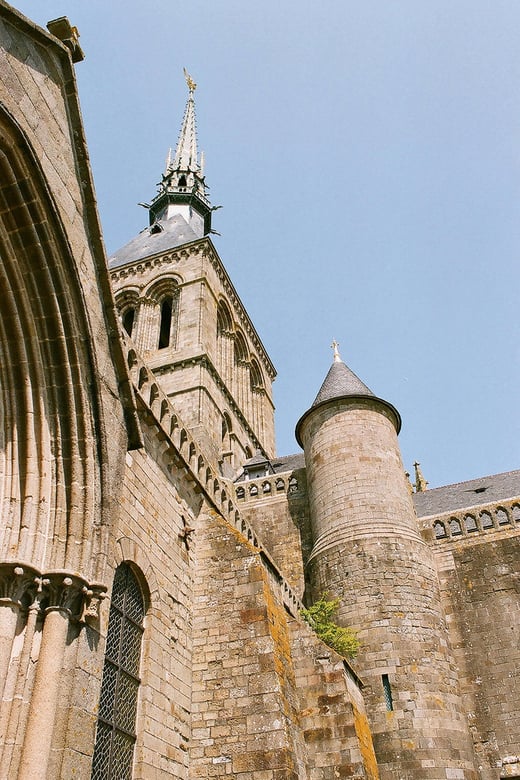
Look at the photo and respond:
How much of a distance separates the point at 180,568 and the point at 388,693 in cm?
519

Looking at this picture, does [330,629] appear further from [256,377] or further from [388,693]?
[256,377]

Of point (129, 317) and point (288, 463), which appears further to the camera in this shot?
point (129, 317)

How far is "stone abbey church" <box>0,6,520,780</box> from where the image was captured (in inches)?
205

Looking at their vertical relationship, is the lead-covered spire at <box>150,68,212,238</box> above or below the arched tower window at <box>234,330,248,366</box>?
above

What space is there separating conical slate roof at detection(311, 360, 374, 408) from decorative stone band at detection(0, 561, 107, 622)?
11.7 m

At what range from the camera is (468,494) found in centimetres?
1812

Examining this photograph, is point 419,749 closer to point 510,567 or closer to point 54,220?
point 510,567

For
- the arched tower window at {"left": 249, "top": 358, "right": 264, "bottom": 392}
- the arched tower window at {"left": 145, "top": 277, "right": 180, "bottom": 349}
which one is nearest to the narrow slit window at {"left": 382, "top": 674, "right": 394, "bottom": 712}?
the arched tower window at {"left": 145, "top": 277, "right": 180, "bottom": 349}

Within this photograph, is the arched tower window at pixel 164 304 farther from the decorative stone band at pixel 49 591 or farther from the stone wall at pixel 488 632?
the decorative stone band at pixel 49 591

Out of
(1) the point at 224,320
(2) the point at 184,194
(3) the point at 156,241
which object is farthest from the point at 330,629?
(2) the point at 184,194

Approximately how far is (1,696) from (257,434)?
915 inches

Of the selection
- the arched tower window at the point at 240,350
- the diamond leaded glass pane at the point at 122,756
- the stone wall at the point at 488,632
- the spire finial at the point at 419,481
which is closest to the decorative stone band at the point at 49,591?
the diamond leaded glass pane at the point at 122,756

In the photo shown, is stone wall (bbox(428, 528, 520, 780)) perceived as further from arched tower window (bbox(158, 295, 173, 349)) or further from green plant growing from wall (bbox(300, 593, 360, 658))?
arched tower window (bbox(158, 295, 173, 349))

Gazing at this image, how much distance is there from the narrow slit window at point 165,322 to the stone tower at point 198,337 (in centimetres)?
4
